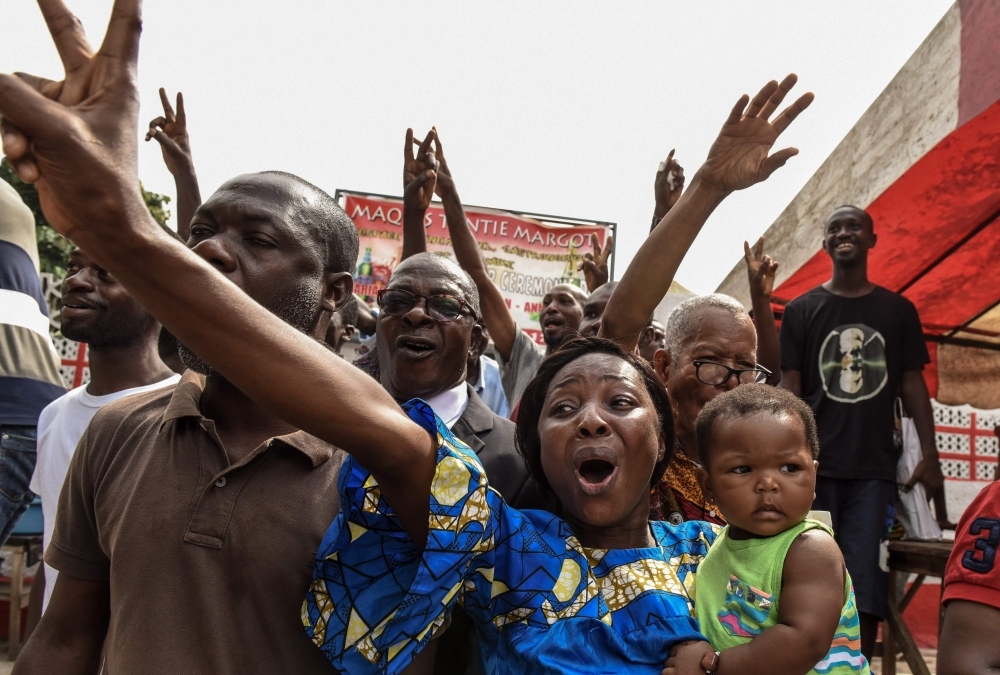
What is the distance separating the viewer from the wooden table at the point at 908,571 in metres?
4.48

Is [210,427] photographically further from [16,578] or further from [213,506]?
[16,578]

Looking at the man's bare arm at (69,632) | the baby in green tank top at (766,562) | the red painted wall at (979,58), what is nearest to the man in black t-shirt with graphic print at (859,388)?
the red painted wall at (979,58)

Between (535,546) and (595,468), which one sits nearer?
(535,546)

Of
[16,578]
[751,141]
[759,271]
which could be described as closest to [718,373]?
[751,141]

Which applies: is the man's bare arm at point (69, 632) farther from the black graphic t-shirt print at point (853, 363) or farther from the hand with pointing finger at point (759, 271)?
the black graphic t-shirt print at point (853, 363)

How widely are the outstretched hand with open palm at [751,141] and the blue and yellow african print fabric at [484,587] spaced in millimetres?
1299

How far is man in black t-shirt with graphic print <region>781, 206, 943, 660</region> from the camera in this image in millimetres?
4656

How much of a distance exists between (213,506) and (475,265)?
2.96 meters

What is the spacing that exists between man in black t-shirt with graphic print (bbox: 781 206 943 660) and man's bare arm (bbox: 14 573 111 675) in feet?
12.8

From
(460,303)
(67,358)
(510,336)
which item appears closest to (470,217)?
(67,358)

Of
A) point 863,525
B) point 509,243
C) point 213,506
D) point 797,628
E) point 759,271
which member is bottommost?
point 863,525

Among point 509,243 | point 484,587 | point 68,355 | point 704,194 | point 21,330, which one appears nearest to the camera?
point 484,587

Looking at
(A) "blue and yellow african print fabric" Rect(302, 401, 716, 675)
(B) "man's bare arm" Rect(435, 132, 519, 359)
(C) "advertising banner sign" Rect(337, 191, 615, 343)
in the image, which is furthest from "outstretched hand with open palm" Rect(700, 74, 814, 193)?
(C) "advertising banner sign" Rect(337, 191, 615, 343)

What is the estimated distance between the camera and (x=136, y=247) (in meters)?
1.18
